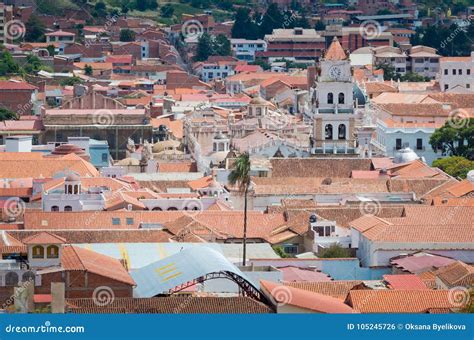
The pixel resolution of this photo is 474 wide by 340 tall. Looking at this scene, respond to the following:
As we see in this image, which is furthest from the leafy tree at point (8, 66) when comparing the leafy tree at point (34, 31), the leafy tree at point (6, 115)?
the leafy tree at point (34, 31)

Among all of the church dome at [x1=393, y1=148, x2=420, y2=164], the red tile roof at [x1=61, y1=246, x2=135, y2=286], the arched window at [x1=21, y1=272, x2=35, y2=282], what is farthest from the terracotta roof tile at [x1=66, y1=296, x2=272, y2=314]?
the church dome at [x1=393, y1=148, x2=420, y2=164]

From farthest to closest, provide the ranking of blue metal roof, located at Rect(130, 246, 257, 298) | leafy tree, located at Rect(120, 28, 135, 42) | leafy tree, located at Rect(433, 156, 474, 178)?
leafy tree, located at Rect(120, 28, 135, 42), leafy tree, located at Rect(433, 156, 474, 178), blue metal roof, located at Rect(130, 246, 257, 298)

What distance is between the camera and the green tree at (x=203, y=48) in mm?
121812

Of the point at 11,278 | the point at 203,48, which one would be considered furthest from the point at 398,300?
the point at 203,48

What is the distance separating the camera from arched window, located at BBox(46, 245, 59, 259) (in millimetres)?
44094

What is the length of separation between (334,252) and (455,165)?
18.9 m

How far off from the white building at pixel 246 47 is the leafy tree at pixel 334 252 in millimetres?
76454

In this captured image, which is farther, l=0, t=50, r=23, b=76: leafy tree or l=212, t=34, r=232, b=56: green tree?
l=212, t=34, r=232, b=56: green tree

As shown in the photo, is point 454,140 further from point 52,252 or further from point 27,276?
point 27,276

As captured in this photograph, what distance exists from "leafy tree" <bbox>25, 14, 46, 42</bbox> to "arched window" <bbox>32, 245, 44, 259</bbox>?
78.4 metres

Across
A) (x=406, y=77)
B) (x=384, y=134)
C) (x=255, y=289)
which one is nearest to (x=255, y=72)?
(x=406, y=77)

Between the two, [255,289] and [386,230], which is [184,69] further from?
[255,289]

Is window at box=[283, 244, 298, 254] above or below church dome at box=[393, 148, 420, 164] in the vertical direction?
above

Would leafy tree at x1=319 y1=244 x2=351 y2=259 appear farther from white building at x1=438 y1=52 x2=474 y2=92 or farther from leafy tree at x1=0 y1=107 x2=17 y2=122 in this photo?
white building at x1=438 y1=52 x2=474 y2=92
